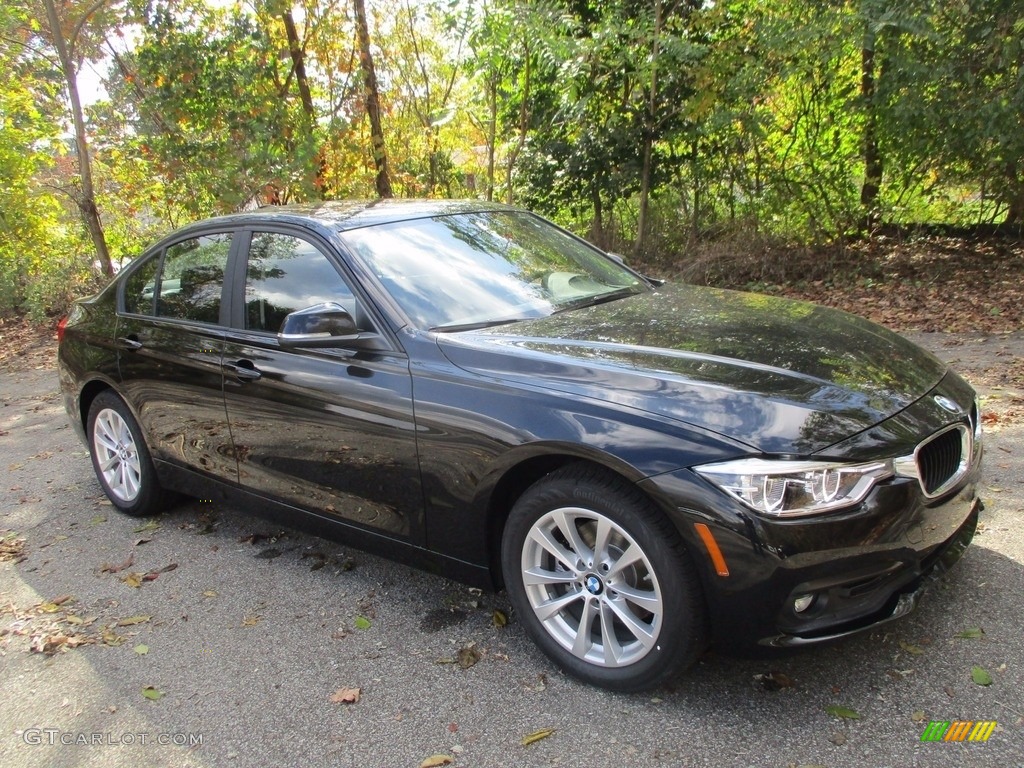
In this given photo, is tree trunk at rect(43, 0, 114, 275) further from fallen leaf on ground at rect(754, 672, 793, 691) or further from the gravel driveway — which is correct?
fallen leaf on ground at rect(754, 672, 793, 691)

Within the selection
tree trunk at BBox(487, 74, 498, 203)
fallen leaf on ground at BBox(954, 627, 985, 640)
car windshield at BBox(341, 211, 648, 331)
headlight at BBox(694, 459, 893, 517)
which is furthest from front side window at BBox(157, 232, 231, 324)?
tree trunk at BBox(487, 74, 498, 203)

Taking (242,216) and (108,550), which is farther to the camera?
(108,550)

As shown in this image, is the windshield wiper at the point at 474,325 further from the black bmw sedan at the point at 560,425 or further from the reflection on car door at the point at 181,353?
the reflection on car door at the point at 181,353

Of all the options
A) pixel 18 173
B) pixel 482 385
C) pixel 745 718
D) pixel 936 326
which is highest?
pixel 18 173

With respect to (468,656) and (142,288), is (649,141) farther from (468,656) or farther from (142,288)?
(468,656)

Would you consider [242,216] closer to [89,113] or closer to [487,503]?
[487,503]

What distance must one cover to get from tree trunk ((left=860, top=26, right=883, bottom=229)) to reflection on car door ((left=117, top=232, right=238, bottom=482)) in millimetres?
7190

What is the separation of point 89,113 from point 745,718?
12533mm

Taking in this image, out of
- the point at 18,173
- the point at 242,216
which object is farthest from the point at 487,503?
the point at 18,173

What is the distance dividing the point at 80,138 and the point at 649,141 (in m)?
7.80

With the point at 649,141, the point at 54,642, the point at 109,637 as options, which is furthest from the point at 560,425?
the point at 649,141

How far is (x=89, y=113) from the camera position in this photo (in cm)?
1187

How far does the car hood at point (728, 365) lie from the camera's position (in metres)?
2.55

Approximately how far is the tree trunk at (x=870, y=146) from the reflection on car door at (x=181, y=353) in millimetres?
7190
